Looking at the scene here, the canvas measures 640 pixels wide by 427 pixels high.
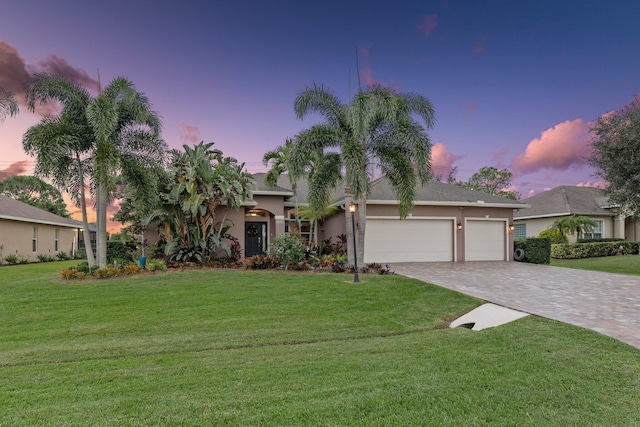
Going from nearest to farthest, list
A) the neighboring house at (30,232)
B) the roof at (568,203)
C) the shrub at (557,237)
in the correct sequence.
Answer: the neighboring house at (30,232)
the shrub at (557,237)
the roof at (568,203)

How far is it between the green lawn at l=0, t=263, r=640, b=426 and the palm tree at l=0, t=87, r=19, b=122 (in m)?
5.84

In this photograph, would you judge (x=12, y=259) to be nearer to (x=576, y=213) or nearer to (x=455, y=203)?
(x=455, y=203)

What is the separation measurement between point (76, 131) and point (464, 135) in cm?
1781

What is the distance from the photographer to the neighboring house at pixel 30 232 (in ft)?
55.4

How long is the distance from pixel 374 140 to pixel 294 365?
28.0 feet

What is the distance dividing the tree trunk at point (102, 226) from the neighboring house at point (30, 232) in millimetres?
10284

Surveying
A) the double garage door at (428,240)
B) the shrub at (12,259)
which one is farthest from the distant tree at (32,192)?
the double garage door at (428,240)

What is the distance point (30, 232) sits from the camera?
62.0ft

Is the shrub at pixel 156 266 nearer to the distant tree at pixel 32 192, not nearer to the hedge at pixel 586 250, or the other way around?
the hedge at pixel 586 250

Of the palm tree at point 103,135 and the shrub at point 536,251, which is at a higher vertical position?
the palm tree at point 103,135

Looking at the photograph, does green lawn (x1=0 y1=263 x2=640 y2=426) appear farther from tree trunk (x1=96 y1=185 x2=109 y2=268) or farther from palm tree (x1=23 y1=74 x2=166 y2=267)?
palm tree (x1=23 y1=74 x2=166 y2=267)

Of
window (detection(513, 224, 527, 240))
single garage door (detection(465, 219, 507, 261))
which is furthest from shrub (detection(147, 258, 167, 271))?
window (detection(513, 224, 527, 240))

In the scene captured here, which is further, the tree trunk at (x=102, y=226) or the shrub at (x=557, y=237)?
the shrub at (x=557, y=237)

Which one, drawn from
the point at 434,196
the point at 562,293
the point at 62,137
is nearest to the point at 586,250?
the point at 434,196
